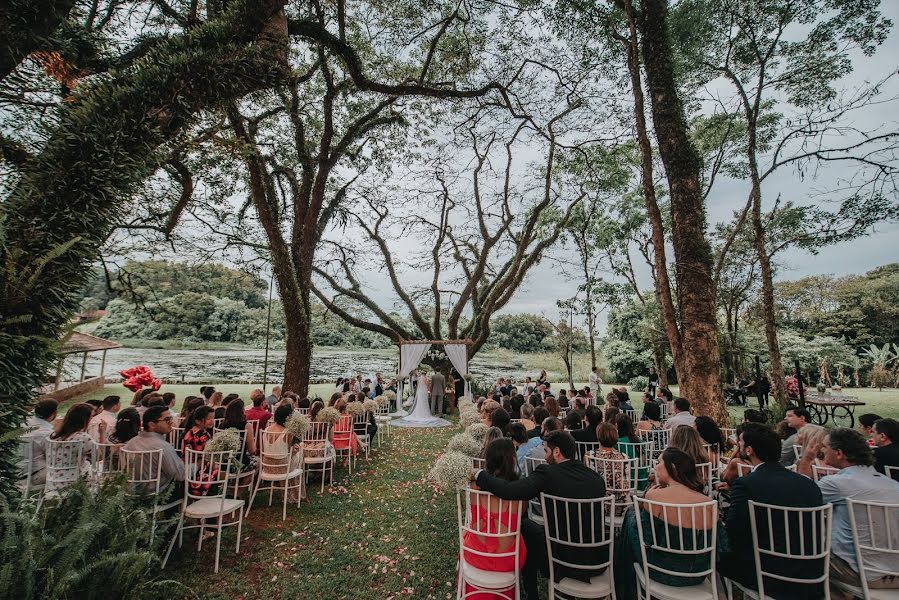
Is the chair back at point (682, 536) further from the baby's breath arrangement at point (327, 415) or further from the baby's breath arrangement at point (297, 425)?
the baby's breath arrangement at point (327, 415)

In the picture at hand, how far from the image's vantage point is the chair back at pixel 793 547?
2.11 metres

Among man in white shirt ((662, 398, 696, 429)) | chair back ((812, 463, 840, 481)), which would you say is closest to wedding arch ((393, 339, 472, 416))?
man in white shirt ((662, 398, 696, 429))

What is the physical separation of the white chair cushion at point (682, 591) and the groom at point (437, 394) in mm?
11628

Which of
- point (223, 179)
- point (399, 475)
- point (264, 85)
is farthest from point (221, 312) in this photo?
point (264, 85)

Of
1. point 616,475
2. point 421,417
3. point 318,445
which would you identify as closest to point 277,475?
point 318,445

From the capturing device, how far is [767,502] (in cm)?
226

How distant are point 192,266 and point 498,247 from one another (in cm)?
1042

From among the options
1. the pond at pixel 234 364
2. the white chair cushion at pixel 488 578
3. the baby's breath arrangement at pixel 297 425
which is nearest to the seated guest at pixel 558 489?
the white chair cushion at pixel 488 578

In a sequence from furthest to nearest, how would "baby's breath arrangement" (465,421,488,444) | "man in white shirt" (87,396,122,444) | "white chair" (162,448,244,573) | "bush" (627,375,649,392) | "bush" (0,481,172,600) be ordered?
"bush" (627,375,649,392) < "man in white shirt" (87,396,122,444) < "baby's breath arrangement" (465,421,488,444) < "white chair" (162,448,244,573) < "bush" (0,481,172,600)

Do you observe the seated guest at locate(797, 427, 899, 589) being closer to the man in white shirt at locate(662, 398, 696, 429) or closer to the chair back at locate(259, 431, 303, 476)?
the man in white shirt at locate(662, 398, 696, 429)

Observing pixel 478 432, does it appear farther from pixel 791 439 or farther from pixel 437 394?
pixel 437 394

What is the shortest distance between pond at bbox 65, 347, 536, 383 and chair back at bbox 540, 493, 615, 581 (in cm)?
1625

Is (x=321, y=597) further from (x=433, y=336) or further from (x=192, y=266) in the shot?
(x=433, y=336)

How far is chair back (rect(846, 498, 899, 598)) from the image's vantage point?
7.16 ft
